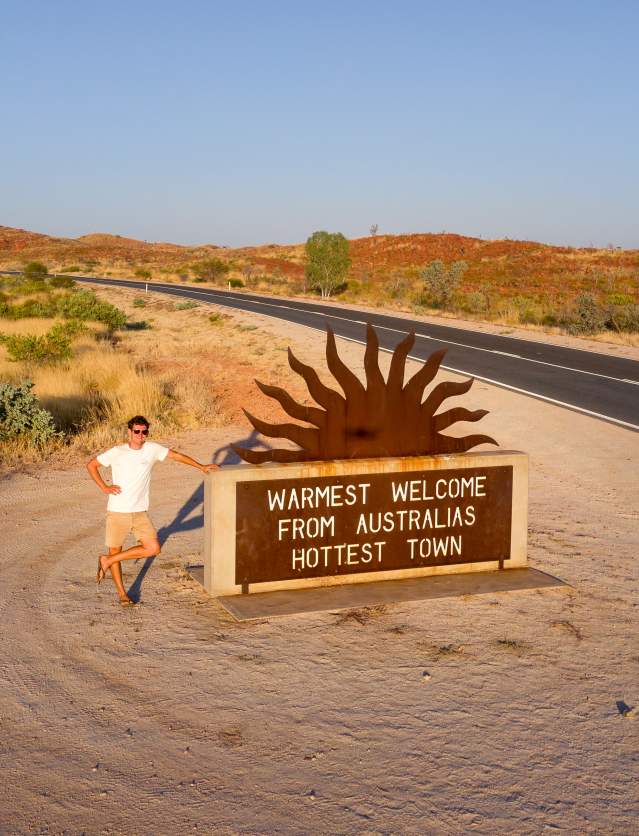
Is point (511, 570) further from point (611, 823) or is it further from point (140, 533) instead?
point (611, 823)

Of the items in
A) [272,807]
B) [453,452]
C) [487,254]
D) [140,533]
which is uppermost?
[487,254]

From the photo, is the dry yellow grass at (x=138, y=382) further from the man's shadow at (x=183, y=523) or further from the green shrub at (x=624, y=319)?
the green shrub at (x=624, y=319)

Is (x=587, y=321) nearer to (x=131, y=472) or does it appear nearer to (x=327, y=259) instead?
(x=327, y=259)

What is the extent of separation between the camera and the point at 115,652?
5809mm

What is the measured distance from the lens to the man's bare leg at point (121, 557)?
21.9 ft

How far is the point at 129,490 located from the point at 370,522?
1957 millimetres

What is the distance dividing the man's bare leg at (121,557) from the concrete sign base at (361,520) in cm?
44

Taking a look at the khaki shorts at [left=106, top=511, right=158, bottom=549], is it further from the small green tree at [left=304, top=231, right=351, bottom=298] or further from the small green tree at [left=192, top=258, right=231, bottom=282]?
the small green tree at [left=192, top=258, right=231, bottom=282]

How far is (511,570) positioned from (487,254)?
89531mm

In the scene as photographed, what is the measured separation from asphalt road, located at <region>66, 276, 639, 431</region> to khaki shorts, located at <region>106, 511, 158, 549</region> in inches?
383

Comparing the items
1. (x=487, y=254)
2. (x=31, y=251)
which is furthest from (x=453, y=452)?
(x=31, y=251)

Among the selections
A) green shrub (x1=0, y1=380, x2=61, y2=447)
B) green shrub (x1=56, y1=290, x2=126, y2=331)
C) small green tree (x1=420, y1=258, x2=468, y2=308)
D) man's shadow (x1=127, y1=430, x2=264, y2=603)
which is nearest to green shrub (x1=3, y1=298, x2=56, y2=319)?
green shrub (x1=56, y1=290, x2=126, y2=331)

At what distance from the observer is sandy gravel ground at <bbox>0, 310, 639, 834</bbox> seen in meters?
4.08

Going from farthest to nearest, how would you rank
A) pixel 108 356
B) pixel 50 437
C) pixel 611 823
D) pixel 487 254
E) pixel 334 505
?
pixel 487 254
pixel 108 356
pixel 50 437
pixel 334 505
pixel 611 823
